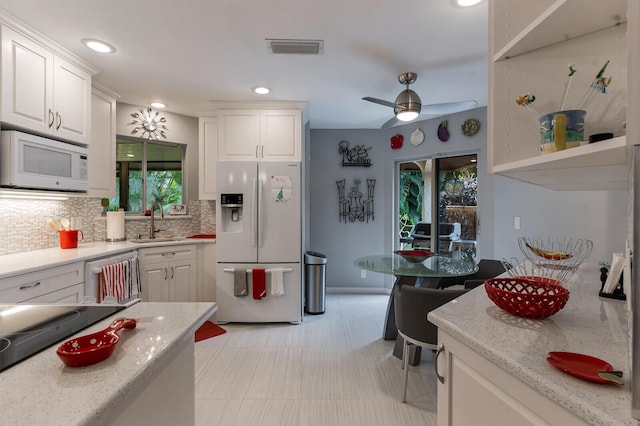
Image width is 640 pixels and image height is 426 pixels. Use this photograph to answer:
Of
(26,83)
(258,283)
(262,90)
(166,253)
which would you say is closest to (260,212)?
(258,283)

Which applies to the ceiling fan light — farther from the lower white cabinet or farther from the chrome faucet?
the chrome faucet

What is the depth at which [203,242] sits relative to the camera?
362cm

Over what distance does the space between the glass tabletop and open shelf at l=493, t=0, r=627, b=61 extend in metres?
1.63

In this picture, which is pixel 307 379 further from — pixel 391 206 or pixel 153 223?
pixel 391 206

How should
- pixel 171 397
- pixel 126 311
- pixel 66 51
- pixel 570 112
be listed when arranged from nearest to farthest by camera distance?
pixel 570 112 < pixel 171 397 < pixel 126 311 < pixel 66 51

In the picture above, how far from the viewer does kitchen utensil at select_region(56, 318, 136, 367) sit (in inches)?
28.2

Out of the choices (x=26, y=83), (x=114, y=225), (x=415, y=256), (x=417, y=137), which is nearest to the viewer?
(x=26, y=83)

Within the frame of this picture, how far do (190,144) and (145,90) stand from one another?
3.21 feet

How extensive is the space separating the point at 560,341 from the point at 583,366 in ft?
0.58

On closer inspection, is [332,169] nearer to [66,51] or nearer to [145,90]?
[145,90]

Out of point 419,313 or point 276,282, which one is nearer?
point 419,313

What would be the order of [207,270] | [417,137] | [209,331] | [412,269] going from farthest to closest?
[417,137], [207,270], [209,331], [412,269]

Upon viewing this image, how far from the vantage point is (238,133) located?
3.53 m

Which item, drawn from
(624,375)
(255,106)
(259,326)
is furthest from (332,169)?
(624,375)
